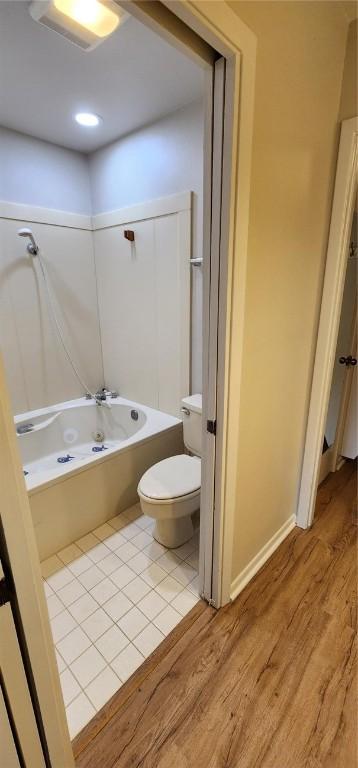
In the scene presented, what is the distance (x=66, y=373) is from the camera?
276cm

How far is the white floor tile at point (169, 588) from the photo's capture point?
1.54 metres

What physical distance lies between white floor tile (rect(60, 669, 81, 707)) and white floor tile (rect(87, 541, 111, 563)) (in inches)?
21.0

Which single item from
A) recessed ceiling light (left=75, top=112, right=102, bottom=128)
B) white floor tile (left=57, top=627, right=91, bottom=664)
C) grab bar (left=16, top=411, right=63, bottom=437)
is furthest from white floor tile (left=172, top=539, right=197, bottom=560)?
recessed ceiling light (left=75, top=112, right=102, bottom=128)

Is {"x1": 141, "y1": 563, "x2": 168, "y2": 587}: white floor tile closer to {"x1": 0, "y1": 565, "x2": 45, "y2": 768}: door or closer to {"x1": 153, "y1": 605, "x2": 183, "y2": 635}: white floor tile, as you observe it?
{"x1": 153, "y1": 605, "x2": 183, "y2": 635}: white floor tile

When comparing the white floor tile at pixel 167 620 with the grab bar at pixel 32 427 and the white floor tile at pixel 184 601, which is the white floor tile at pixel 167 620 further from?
the grab bar at pixel 32 427

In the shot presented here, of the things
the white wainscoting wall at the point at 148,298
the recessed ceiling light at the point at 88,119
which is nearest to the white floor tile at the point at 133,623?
the white wainscoting wall at the point at 148,298

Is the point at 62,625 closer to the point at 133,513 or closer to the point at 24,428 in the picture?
the point at 133,513

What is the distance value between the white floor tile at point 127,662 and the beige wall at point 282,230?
528 millimetres

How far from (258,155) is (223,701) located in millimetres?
1806

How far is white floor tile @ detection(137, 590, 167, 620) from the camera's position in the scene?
1.46 m

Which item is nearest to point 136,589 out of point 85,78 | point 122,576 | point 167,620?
point 122,576

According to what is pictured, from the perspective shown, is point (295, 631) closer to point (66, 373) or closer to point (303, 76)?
point (303, 76)

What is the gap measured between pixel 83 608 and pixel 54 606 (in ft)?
0.46

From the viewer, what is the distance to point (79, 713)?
112 cm
